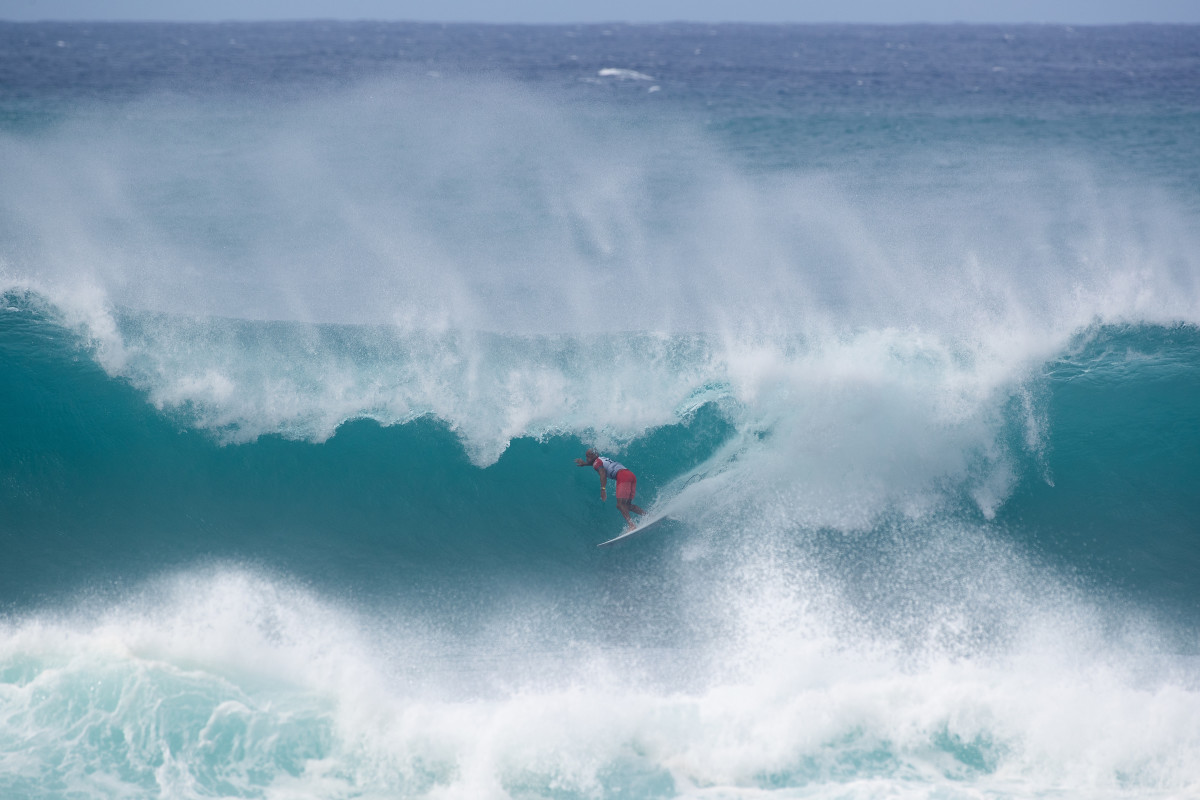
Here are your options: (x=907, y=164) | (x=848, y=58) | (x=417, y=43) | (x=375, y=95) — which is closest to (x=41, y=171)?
(x=375, y=95)

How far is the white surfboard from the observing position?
30.8ft

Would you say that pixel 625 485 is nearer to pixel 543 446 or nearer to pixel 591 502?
pixel 591 502

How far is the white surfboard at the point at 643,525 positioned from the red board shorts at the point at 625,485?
0.95 feet

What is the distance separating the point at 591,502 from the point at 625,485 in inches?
26.6

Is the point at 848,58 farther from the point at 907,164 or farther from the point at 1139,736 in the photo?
the point at 1139,736

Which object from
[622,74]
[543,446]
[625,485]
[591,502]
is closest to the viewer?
[625,485]

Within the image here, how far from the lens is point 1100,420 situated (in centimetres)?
1088

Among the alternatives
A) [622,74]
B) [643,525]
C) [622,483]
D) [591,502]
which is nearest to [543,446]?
[591,502]

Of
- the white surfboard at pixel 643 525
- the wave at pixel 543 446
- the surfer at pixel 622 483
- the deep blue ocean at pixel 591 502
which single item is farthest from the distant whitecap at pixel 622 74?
the white surfboard at pixel 643 525

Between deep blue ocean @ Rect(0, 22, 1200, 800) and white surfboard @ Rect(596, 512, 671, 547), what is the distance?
10 centimetres

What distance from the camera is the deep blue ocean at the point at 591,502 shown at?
7453 millimetres

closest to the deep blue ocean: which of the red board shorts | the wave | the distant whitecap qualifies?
the wave

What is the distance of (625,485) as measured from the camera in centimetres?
946

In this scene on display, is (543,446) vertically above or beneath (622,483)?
above
